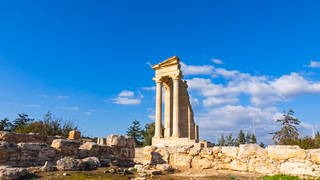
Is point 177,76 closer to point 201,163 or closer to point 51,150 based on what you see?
point 201,163

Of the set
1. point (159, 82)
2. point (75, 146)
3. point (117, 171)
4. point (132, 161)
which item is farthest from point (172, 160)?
point (159, 82)

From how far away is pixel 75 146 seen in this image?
1298cm

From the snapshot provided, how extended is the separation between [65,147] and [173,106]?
20443mm

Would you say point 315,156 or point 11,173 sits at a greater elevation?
point 315,156

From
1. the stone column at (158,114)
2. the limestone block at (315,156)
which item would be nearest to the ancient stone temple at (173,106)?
the stone column at (158,114)

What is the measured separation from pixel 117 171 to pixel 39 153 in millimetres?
3243

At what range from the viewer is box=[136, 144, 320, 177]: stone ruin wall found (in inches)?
376

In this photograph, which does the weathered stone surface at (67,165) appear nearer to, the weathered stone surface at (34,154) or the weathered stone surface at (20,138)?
the weathered stone surface at (34,154)

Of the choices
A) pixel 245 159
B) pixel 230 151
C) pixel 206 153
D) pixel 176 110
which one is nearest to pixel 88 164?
pixel 206 153

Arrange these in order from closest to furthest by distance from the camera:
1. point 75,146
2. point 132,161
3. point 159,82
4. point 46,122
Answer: point 75,146
point 132,161
point 159,82
point 46,122

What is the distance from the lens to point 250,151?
11000 millimetres

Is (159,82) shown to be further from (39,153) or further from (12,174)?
(12,174)

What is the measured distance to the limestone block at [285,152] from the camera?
973cm

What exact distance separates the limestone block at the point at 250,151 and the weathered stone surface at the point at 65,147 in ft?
22.7
